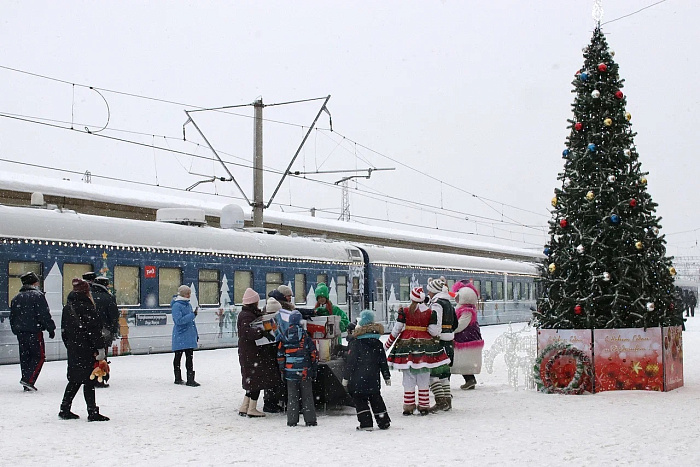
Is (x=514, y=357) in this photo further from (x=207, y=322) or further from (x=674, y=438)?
(x=207, y=322)

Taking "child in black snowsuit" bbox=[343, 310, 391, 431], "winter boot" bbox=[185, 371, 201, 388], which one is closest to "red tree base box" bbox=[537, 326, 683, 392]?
"child in black snowsuit" bbox=[343, 310, 391, 431]

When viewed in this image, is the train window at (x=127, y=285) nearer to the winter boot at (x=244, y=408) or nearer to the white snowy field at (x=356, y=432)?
the white snowy field at (x=356, y=432)

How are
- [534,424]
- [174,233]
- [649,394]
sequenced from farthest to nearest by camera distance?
1. [174,233]
2. [649,394]
3. [534,424]

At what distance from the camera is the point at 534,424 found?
31.7 ft

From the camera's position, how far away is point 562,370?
1233 centimetres

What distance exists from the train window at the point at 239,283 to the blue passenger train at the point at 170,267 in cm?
4

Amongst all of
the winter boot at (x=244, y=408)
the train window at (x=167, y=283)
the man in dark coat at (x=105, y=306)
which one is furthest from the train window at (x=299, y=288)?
the winter boot at (x=244, y=408)

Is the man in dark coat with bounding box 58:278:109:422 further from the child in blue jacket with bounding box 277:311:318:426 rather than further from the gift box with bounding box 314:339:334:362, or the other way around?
the gift box with bounding box 314:339:334:362

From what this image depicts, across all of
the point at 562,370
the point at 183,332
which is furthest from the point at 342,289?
the point at 562,370

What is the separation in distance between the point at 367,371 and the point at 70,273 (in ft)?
30.1

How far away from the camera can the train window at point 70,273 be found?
1692 centimetres

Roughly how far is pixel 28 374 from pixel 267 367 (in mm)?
3928

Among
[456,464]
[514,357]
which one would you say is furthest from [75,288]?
[514,357]

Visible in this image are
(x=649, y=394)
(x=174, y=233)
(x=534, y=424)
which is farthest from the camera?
(x=174, y=233)
